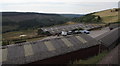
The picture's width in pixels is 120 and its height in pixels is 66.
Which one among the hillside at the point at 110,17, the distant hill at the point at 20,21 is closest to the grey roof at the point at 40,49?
the hillside at the point at 110,17

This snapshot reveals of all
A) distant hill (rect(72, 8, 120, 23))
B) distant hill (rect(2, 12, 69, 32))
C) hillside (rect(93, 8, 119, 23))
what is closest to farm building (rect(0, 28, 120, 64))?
distant hill (rect(72, 8, 120, 23))

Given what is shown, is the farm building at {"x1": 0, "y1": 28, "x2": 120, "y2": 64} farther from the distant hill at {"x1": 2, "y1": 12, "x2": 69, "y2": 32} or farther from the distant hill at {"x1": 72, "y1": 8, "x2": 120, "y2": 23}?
the distant hill at {"x1": 2, "y1": 12, "x2": 69, "y2": 32}

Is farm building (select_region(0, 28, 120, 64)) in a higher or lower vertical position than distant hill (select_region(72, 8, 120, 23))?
lower

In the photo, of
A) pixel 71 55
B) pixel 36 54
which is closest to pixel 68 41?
pixel 71 55

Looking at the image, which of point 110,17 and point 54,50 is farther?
point 110,17

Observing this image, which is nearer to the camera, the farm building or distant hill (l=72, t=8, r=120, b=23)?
the farm building

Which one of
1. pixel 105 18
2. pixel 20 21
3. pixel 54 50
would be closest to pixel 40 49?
pixel 54 50

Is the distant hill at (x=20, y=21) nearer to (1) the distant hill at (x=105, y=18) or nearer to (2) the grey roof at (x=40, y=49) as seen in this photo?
(1) the distant hill at (x=105, y=18)

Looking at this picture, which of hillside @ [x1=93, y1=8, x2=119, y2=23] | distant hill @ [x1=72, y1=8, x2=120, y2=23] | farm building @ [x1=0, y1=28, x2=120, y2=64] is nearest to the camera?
farm building @ [x1=0, y1=28, x2=120, y2=64]

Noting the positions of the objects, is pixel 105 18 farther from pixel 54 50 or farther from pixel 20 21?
pixel 54 50
